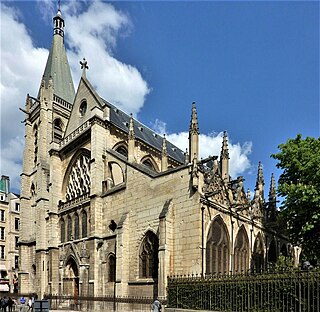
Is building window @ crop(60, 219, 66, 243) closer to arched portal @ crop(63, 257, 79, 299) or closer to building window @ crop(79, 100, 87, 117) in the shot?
arched portal @ crop(63, 257, 79, 299)

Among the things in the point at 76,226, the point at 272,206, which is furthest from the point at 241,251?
the point at 76,226

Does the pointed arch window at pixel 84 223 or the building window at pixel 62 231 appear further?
the building window at pixel 62 231

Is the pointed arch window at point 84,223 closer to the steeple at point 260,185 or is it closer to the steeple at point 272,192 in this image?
the steeple at point 260,185

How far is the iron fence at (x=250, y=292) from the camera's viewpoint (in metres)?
11.2

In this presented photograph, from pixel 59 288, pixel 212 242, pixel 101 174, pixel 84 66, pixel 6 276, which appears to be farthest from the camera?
pixel 6 276

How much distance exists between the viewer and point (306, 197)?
658 inches

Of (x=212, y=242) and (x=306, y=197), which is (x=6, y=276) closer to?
(x=212, y=242)

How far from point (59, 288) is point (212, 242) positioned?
1473 cm

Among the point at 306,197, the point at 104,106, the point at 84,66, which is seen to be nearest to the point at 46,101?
the point at 84,66

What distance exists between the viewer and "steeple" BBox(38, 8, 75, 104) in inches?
1620

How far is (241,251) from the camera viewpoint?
21422 mm

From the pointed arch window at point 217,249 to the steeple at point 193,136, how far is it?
352cm

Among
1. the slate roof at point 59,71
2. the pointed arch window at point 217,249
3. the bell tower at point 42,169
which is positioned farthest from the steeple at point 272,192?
the slate roof at point 59,71

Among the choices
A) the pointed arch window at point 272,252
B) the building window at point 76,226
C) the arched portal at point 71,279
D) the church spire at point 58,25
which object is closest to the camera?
the pointed arch window at point 272,252
